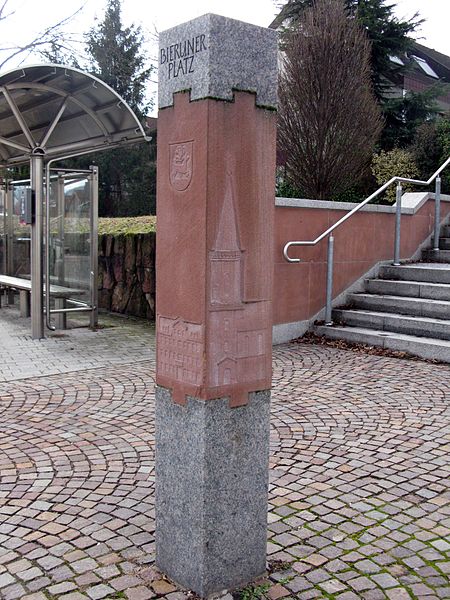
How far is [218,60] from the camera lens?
233 cm

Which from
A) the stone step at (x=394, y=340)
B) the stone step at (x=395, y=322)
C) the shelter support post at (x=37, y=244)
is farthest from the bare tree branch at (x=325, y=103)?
the shelter support post at (x=37, y=244)

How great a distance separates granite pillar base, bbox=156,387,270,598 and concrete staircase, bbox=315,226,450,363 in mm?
4707

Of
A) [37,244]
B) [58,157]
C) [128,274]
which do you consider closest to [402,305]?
[128,274]

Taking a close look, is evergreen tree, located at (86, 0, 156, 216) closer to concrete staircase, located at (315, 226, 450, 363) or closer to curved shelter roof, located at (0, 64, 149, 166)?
curved shelter roof, located at (0, 64, 149, 166)

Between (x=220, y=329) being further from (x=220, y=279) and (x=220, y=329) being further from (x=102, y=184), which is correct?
(x=102, y=184)

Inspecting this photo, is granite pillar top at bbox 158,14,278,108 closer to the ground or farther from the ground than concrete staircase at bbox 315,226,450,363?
farther from the ground

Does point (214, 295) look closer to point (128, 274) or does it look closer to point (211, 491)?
point (211, 491)

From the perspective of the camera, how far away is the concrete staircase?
718cm


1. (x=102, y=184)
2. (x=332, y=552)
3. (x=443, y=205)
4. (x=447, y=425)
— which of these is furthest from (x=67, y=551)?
(x=102, y=184)

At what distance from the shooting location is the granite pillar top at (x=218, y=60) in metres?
2.31

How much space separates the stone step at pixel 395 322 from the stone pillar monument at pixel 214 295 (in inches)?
202

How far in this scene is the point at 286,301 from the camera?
7.85 metres

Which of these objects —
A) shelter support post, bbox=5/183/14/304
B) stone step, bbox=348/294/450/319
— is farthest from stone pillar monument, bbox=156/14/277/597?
shelter support post, bbox=5/183/14/304

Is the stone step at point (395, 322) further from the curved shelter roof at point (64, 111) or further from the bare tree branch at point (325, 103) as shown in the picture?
the bare tree branch at point (325, 103)
